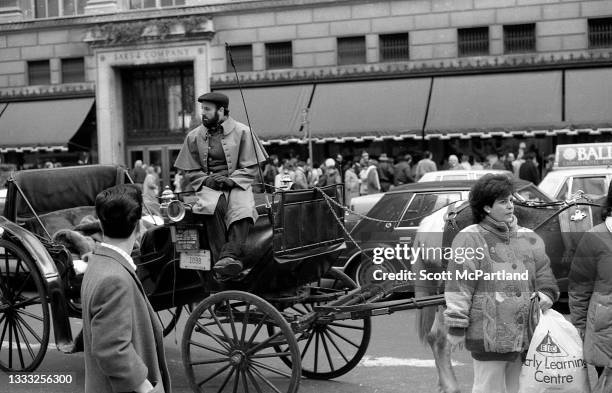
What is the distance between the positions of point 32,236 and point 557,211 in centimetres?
458

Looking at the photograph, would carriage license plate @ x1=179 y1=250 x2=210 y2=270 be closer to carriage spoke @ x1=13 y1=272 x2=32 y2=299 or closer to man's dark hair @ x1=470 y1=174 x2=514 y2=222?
carriage spoke @ x1=13 y1=272 x2=32 y2=299

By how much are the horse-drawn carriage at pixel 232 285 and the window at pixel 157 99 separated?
17.9m

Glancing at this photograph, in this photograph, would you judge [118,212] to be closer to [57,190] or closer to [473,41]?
[57,190]

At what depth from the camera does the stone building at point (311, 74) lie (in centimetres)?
2153

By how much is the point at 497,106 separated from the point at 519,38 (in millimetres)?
2276

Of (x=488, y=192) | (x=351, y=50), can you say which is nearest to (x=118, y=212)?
(x=488, y=192)

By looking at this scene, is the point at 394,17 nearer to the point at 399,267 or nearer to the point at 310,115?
the point at 310,115

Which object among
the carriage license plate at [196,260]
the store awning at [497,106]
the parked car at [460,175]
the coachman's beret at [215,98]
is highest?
the store awning at [497,106]

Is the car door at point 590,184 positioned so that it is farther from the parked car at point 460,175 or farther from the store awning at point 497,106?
the store awning at point 497,106

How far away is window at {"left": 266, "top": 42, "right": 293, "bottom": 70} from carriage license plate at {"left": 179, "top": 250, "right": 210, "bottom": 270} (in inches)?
723

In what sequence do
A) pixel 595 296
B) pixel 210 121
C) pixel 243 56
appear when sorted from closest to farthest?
pixel 595 296 < pixel 210 121 < pixel 243 56

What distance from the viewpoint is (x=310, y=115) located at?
23.2m

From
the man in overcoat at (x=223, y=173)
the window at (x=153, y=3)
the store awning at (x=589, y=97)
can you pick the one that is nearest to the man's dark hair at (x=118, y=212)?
the man in overcoat at (x=223, y=173)

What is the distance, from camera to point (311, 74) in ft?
78.5
